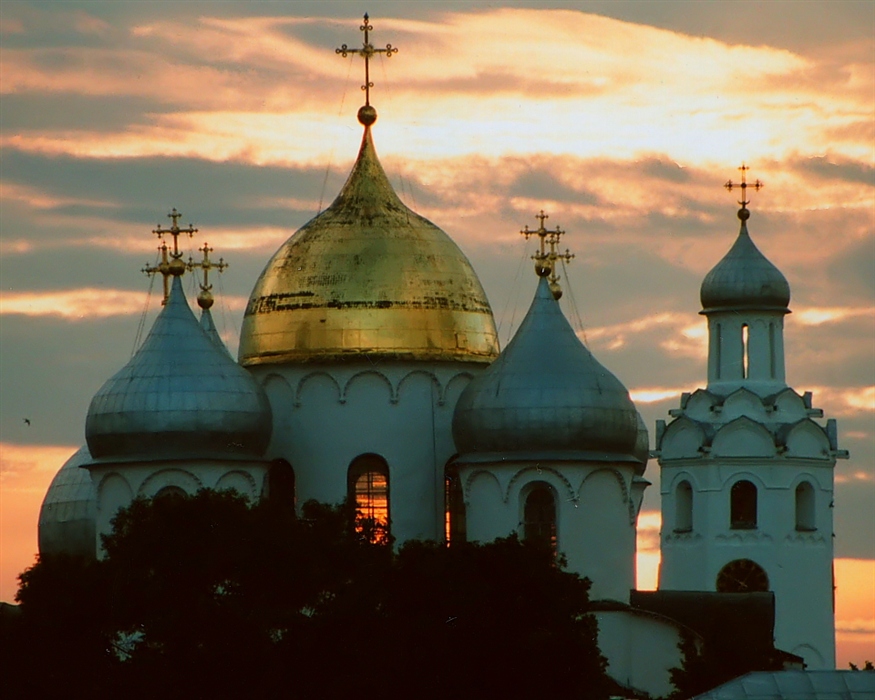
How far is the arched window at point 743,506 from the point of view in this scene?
71.8 metres

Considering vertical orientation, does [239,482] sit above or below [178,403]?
below

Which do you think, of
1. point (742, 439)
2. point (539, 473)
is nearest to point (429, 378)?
point (539, 473)

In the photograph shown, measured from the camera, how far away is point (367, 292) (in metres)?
60.3

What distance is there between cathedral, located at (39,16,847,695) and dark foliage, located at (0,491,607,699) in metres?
5.16

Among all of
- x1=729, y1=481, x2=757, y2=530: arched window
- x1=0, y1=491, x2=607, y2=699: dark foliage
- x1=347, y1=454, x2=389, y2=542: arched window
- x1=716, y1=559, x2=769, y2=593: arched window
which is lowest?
x1=0, y1=491, x2=607, y2=699: dark foliage

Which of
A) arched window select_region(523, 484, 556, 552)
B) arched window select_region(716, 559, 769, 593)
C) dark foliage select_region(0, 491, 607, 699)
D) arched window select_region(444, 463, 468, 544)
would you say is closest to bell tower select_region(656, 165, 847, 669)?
arched window select_region(716, 559, 769, 593)

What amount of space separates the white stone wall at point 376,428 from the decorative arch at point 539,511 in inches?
92.3

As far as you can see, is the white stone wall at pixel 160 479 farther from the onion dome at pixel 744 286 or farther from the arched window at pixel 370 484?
the onion dome at pixel 744 286

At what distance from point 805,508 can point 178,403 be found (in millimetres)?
17446

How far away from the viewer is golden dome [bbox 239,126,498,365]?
6016cm

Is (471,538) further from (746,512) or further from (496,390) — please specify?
(746,512)

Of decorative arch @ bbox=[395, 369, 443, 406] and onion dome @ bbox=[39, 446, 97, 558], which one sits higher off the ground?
decorative arch @ bbox=[395, 369, 443, 406]

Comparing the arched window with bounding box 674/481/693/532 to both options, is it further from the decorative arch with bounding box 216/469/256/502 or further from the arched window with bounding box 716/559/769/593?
the decorative arch with bounding box 216/469/256/502

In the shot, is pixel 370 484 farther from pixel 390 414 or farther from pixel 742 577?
pixel 742 577
